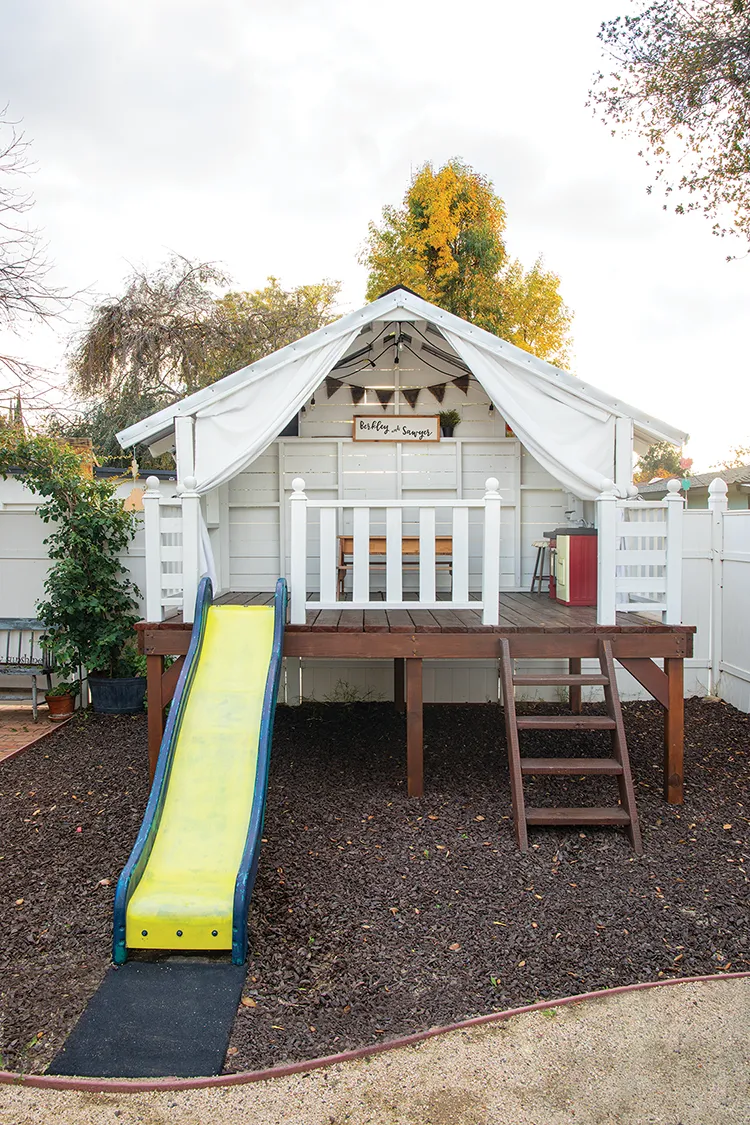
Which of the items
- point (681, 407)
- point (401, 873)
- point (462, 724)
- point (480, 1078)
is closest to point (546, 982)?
point (480, 1078)

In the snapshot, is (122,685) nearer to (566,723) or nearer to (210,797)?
(210,797)

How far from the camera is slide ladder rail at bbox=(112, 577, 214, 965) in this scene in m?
3.09

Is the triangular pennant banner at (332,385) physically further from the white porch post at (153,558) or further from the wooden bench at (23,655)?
the wooden bench at (23,655)

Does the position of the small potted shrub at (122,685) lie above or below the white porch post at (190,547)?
below

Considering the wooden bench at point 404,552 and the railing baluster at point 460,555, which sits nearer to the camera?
the railing baluster at point 460,555

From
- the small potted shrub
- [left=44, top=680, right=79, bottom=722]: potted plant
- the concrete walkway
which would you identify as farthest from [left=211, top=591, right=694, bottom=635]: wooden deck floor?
the concrete walkway

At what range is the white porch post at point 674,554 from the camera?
4973 mm

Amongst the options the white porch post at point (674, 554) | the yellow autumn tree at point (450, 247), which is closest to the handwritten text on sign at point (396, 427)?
the white porch post at point (674, 554)

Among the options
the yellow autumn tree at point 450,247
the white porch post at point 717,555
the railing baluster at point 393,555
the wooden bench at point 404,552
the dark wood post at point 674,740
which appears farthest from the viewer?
the yellow autumn tree at point 450,247

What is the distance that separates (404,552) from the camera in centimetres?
655

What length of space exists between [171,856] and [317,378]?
11.0ft

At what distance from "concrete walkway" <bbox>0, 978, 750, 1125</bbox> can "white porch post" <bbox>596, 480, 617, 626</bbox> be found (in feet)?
8.70

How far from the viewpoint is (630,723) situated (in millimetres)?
6672

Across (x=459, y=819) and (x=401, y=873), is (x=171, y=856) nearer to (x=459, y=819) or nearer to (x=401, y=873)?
(x=401, y=873)
